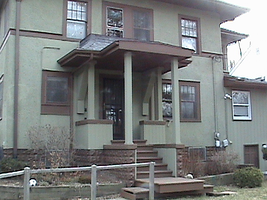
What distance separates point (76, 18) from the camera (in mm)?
13047

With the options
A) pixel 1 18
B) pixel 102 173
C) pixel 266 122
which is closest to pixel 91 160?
pixel 102 173

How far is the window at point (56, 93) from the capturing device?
12188 millimetres

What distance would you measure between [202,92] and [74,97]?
548cm

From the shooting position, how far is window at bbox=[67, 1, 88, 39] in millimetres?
12930

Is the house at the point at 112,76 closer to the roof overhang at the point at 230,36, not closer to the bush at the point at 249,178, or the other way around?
the bush at the point at 249,178

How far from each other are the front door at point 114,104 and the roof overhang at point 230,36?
724 centimetres

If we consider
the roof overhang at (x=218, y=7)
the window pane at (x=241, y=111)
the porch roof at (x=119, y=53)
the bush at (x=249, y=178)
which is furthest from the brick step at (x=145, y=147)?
the roof overhang at (x=218, y=7)

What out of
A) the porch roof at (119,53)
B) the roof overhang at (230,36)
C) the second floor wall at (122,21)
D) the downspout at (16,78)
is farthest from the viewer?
the roof overhang at (230,36)

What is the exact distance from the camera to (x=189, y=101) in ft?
48.1

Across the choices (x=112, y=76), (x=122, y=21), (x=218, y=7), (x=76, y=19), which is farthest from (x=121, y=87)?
(x=218, y=7)

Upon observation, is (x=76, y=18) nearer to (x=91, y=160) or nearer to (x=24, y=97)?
(x=24, y=97)

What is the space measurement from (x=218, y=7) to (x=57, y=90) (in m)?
7.76

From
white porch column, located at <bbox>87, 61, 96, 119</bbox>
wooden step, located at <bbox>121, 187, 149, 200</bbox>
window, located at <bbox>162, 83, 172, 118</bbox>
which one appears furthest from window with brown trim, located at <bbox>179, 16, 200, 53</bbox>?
wooden step, located at <bbox>121, 187, 149, 200</bbox>

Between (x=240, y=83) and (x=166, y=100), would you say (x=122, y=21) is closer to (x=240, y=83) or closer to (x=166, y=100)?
(x=166, y=100)
